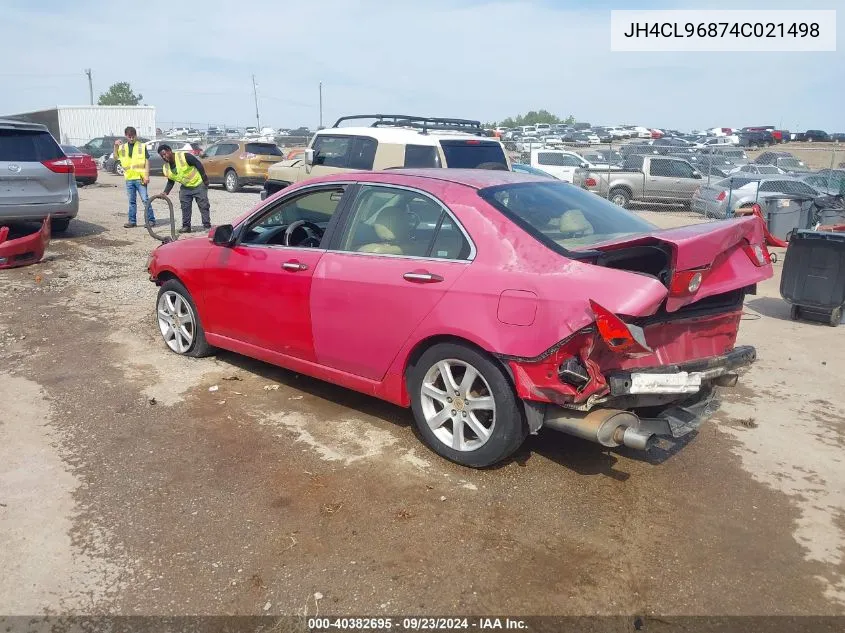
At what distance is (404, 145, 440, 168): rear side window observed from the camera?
9672 millimetres

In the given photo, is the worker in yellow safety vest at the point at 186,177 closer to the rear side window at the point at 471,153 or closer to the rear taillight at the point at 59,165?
the rear taillight at the point at 59,165

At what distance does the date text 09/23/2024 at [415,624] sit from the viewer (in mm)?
2734

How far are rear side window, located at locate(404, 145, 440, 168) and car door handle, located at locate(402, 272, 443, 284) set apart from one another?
Answer: 593 centimetres

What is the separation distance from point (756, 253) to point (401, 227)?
2.04 m

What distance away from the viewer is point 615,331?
128 inches

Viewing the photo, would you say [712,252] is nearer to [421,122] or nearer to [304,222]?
[304,222]

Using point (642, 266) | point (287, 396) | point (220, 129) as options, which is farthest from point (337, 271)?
point (220, 129)

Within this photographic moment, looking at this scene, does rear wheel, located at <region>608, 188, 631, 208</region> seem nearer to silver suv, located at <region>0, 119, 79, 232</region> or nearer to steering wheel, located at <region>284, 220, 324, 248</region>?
silver suv, located at <region>0, 119, 79, 232</region>

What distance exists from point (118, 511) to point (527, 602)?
2.08m

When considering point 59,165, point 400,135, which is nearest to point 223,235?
point 400,135

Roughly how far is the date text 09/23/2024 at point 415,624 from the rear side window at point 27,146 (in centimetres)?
967

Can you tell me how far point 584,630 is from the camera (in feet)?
8.98

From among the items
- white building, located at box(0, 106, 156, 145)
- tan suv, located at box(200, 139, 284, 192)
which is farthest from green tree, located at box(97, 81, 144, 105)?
tan suv, located at box(200, 139, 284, 192)

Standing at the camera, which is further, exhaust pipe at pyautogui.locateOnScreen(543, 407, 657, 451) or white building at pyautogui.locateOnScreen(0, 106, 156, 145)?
white building at pyautogui.locateOnScreen(0, 106, 156, 145)
